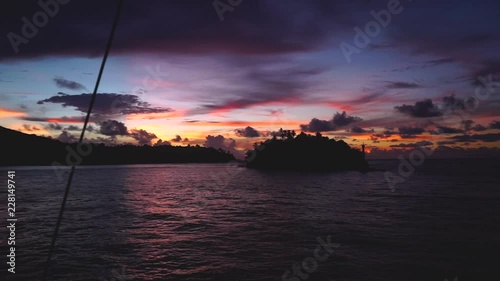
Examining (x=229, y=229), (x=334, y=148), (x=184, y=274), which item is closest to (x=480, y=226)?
(x=229, y=229)

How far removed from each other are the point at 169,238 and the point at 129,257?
17.7 ft

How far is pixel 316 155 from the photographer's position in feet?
579

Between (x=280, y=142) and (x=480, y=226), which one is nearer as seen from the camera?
(x=480, y=226)

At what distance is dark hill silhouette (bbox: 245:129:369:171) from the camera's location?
174 m

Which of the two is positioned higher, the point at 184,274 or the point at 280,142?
the point at 280,142

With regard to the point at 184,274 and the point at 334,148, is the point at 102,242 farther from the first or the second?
the point at 334,148

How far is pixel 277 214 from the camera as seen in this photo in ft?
120

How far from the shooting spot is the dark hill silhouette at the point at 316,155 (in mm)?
174375

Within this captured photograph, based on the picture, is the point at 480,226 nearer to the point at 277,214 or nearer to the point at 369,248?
the point at 369,248

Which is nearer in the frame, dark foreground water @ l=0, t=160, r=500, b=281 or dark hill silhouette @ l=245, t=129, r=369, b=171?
dark foreground water @ l=0, t=160, r=500, b=281

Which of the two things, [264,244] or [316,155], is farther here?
[316,155]

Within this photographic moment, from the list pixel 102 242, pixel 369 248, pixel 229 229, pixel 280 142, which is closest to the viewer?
pixel 369 248

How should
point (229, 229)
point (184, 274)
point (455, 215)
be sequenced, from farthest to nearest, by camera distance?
point (455, 215), point (229, 229), point (184, 274)

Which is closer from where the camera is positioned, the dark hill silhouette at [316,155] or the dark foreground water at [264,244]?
the dark foreground water at [264,244]
